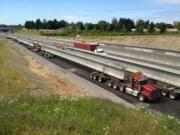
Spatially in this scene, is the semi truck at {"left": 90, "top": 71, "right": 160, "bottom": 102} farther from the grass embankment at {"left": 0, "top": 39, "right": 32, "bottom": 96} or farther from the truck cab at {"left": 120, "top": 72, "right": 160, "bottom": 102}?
the grass embankment at {"left": 0, "top": 39, "right": 32, "bottom": 96}

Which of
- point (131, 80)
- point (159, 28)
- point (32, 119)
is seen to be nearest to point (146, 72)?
point (131, 80)

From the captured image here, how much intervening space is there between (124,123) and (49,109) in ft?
9.05

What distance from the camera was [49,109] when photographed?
13578mm

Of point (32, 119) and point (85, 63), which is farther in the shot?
point (85, 63)

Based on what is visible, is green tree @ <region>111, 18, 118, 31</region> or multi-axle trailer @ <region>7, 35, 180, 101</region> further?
green tree @ <region>111, 18, 118, 31</region>

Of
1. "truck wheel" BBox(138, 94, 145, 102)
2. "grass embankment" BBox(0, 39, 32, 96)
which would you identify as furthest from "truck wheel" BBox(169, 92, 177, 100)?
"grass embankment" BBox(0, 39, 32, 96)

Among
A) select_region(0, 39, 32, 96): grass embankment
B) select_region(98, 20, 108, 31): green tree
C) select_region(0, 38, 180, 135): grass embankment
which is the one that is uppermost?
select_region(0, 38, 180, 135): grass embankment

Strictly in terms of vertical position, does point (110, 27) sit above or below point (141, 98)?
below

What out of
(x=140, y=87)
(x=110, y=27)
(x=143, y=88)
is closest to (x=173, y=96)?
(x=143, y=88)

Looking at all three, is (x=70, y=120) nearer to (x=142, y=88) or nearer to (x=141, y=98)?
(x=141, y=98)

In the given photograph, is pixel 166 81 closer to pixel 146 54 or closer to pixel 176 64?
pixel 176 64

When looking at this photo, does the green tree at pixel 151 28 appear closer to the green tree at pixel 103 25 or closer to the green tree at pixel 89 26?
the green tree at pixel 103 25

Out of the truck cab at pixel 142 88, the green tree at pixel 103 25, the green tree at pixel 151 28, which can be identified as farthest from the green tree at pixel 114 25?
the truck cab at pixel 142 88

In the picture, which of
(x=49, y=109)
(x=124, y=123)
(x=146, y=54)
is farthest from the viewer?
(x=146, y=54)
